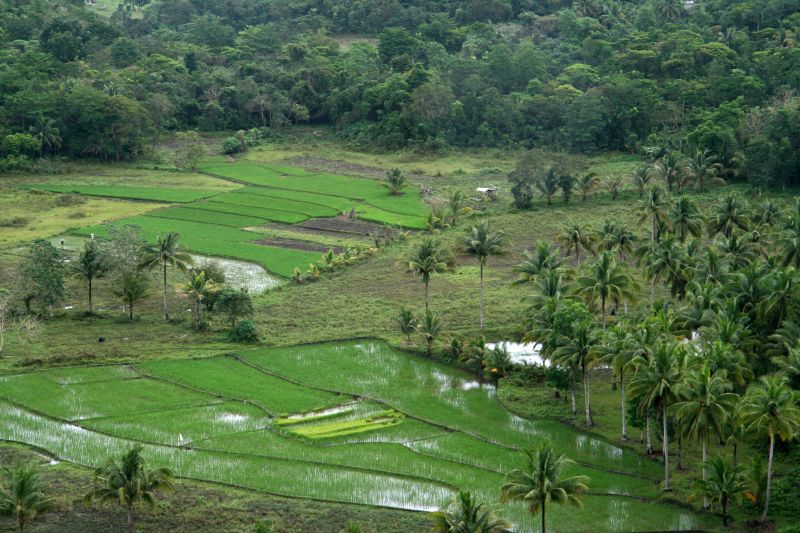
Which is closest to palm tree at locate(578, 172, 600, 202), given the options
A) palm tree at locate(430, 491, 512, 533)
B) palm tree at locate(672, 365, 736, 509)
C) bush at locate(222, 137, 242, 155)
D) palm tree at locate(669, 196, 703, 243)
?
palm tree at locate(669, 196, 703, 243)

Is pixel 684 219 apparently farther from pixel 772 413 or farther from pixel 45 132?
pixel 45 132

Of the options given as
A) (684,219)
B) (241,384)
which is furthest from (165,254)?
(684,219)

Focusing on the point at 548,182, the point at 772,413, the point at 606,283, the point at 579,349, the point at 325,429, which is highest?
the point at 606,283

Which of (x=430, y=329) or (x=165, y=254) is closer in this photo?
(x=430, y=329)

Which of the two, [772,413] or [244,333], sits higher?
[772,413]

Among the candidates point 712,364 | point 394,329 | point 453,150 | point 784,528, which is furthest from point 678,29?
point 784,528

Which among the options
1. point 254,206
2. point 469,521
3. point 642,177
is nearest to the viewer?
point 469,521

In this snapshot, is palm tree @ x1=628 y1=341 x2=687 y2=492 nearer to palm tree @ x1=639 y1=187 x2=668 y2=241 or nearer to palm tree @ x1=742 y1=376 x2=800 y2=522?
palm tree @ x1=742 y1=376 x2=800 y2=522

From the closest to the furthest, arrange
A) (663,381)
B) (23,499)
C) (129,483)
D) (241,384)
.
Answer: (23,499) → (129,483) → (663,381) → (241,384)
